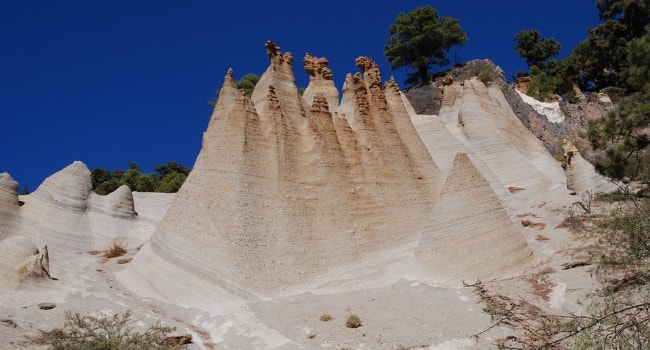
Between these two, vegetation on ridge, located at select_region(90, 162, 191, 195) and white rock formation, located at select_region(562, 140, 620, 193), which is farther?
vegetation on ridge, located at select_region(90, 162, 191, 195)

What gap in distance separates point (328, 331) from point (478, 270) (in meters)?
4.31

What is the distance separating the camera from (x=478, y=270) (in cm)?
1298

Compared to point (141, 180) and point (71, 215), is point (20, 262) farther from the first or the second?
point (141, 180)

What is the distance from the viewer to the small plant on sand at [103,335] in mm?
9195

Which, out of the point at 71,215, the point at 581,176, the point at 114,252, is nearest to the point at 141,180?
the point at 71,215

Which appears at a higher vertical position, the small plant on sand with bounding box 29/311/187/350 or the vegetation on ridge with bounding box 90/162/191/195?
the vegetation on ridge with bounding box 90/162/191/195

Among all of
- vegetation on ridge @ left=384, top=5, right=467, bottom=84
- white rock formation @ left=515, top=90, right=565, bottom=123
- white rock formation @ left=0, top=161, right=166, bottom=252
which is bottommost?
white rock formation @ left=0, top=161, right=166, bottom=252

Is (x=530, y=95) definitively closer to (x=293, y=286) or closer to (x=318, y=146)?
(x=318, y=146)

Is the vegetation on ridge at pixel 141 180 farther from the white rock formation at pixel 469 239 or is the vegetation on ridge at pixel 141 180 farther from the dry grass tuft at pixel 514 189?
the white rock formation at pixel 469 239

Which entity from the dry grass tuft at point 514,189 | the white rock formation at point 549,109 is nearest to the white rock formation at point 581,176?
the dry grass tuft at point 514,189

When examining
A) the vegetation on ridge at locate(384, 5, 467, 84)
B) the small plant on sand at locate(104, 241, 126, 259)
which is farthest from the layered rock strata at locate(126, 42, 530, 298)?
the vegetation on ridge at locate(384, 5, 467, 84)

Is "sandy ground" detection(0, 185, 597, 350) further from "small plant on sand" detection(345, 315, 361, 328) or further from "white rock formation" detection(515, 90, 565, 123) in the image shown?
"white rock formation" detection(515, 90, 565, 123)

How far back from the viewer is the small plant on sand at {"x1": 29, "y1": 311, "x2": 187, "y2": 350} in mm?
9195

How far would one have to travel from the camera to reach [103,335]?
955cm
